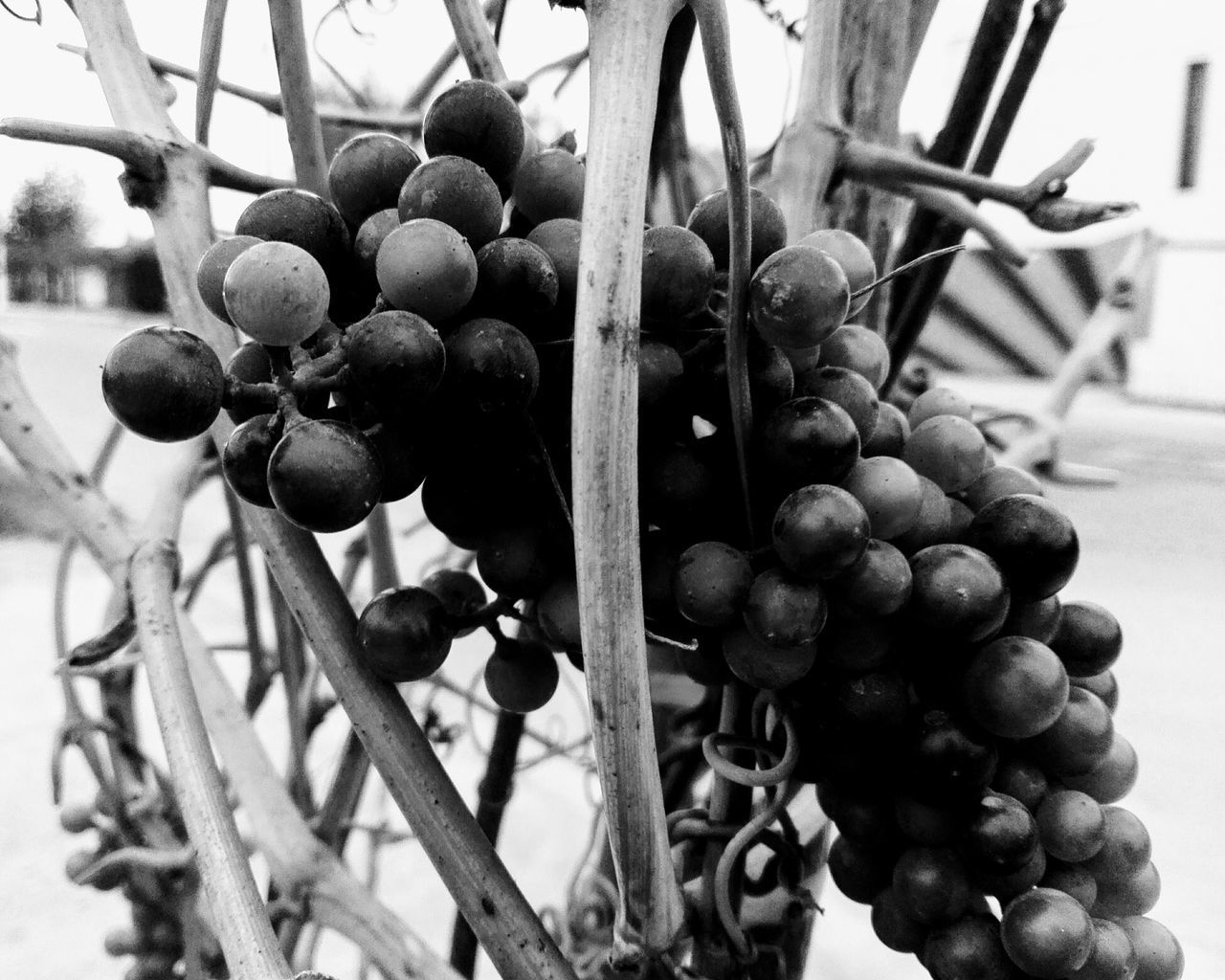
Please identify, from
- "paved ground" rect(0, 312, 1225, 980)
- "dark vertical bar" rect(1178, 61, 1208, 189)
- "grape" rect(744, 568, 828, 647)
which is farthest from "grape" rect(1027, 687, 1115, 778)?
"dark vertical bar" rect(1178, 61, 1208, 189)

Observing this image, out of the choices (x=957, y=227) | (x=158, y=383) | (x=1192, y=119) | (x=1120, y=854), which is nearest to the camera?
(x=158, y=383)

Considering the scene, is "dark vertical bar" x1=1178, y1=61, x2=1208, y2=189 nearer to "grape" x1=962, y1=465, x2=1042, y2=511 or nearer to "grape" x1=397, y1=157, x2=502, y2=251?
"grape" x1=962, y1=465, x2=1042, y2=511

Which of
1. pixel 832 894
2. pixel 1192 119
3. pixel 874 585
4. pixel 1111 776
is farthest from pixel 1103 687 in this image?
pixel 1192 119

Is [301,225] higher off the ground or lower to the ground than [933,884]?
higher

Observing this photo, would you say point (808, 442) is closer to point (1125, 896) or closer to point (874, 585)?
point (874, 585)

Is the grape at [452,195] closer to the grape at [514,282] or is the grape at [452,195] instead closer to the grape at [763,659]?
the grape at [514,282]

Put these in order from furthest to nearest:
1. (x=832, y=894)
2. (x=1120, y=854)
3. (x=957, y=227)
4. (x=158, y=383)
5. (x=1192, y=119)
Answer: (x=1192, y=119) → (x=832, y=894) → (x=957, y=227) → (x=1120, y=854) → (x=158, y=383)
